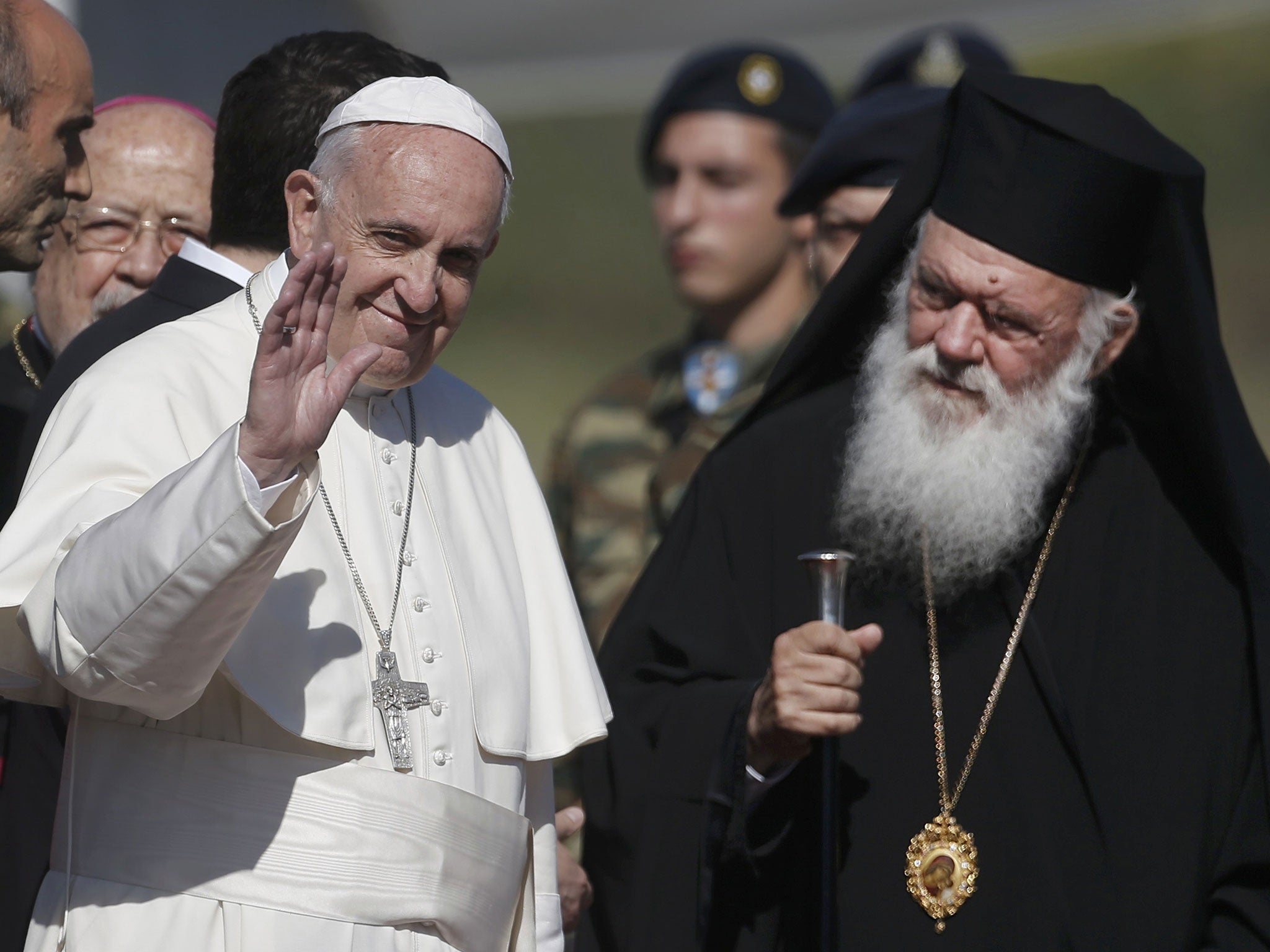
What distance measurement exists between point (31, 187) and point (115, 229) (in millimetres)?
1014

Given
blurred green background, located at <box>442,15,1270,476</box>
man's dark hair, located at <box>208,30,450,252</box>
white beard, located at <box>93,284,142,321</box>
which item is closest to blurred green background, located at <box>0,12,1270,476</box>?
blurred green background, located at <box>442,15,1270,476</box>

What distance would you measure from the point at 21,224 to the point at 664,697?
5.76 ft

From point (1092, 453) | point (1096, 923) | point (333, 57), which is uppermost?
point (333, 57)

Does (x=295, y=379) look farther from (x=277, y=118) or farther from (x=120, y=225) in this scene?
(x=120, y=225)

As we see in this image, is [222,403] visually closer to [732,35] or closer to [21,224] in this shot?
[21,224]

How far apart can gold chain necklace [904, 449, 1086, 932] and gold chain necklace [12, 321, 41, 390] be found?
233 centimetres

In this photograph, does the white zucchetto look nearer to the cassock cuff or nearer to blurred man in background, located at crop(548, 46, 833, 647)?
the cassock cuff

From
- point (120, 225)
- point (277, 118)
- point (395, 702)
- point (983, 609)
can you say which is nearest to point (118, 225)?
point (120, 225)

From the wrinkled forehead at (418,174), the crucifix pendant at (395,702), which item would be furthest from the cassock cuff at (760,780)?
the wrinkled forehead at (418,174)

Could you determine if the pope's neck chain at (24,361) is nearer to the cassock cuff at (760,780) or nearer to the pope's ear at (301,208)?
the pope's ear at (301,208)

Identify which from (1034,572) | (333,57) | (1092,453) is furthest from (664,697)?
(333,57)

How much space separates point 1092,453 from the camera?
13.2ft

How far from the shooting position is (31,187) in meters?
3.20

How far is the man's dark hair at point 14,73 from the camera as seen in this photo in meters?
3.13
